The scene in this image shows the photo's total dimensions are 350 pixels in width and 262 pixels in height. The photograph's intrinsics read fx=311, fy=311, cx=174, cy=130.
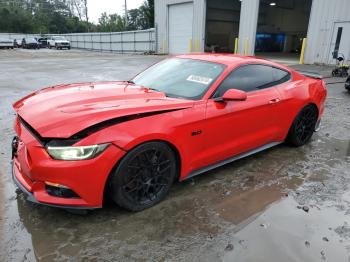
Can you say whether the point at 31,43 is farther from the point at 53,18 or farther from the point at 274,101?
the point at 274,101

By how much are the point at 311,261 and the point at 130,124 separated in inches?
73.9

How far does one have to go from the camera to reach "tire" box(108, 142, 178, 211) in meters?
2.78

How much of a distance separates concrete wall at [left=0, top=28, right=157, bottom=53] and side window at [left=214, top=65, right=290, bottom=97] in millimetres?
27871

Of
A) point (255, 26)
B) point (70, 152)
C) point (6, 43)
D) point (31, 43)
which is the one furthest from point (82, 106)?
point (31, 43)

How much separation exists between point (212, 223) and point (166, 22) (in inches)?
1107

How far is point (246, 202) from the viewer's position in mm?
3348

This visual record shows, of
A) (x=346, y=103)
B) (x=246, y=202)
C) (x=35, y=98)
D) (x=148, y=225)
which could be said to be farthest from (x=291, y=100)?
(x=346, y=103)

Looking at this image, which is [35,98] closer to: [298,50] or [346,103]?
[346,103]

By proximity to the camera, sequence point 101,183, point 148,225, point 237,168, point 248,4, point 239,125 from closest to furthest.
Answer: point 101,183 → point 148,225 → point 239,125 → point 237,168 → point 248,4

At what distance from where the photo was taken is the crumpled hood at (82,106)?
8.61 feet

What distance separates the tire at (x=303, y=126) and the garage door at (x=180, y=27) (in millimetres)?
22872

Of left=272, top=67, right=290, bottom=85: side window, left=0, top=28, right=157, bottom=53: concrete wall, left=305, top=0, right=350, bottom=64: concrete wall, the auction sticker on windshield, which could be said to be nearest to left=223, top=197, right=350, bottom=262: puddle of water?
the auction sticker on windshield

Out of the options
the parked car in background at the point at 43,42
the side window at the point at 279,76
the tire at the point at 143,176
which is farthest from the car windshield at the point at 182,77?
the parked car in background at the point at 43,42

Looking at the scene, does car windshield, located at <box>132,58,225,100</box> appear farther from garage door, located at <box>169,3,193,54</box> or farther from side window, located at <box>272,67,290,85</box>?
garage door, located at <box>169,3,193,54</box>
